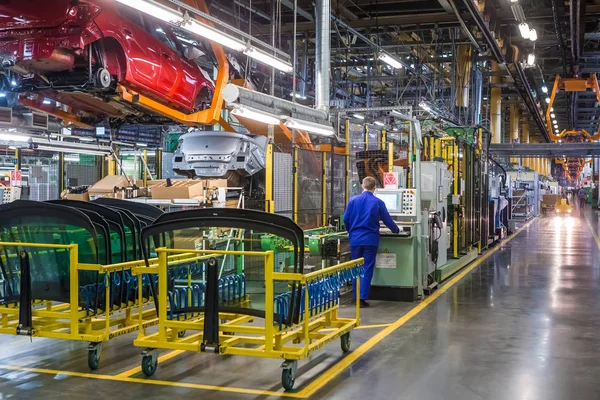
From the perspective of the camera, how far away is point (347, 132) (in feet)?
36.7

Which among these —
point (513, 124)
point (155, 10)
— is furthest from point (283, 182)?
point (513, 124)

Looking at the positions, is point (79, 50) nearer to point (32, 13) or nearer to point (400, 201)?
point (32, 13)

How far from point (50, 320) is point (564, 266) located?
33.2 feet

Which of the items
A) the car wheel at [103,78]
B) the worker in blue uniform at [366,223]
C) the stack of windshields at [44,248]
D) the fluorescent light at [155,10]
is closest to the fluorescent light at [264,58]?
the fluorescent light at [155,10]

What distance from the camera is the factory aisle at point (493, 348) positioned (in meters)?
4.72

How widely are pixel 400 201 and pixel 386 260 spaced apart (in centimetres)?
84

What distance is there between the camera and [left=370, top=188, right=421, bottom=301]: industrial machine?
839 cm

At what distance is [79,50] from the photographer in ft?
24.5

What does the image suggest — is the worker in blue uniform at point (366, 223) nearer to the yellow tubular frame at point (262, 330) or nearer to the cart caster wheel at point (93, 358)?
the yellow tubular frame at point (262, 330)

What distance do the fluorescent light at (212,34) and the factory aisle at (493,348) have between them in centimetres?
366

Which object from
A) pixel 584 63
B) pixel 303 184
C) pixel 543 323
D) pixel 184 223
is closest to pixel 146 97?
pixel 303 184

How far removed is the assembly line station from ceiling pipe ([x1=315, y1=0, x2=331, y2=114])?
33mm

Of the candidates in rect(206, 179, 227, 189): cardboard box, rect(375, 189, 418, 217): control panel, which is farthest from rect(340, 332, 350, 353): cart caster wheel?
rect(206, 179, 227, 189): cardboard box

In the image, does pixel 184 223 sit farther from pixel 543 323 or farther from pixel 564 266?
pixel 564 266
